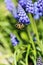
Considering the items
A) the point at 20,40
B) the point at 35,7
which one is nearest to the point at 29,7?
the point at 35,7

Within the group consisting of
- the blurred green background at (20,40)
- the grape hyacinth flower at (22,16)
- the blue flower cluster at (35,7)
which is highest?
the blue flower cluster at (35,7)

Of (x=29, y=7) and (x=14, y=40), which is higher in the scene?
(x=29, y=7)

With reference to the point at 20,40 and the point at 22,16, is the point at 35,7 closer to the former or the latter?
the point at 22,16

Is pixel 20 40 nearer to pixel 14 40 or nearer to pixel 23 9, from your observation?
pixel 14 40

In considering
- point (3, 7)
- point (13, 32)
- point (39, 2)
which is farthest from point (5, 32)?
point (39, 2)

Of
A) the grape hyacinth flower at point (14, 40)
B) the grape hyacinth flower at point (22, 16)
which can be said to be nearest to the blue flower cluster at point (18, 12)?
the grape hyacinth flower at point (22, 16)

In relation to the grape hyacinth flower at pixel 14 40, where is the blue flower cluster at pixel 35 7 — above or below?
above

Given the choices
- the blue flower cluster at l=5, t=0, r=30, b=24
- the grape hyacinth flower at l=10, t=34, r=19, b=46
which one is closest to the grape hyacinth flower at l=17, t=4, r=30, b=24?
the blue flower cluster at l=5, t=0, r=30, b=24

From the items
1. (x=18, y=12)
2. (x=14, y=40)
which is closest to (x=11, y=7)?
(x=18, y=12)

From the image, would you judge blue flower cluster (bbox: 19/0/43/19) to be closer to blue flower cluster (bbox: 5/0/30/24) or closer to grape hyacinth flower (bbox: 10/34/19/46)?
blue flower cluster (bbox: 5/0/30/24)

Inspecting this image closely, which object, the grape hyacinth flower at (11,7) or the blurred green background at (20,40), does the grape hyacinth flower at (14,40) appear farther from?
the grape hyacinth flower at (11,7)
